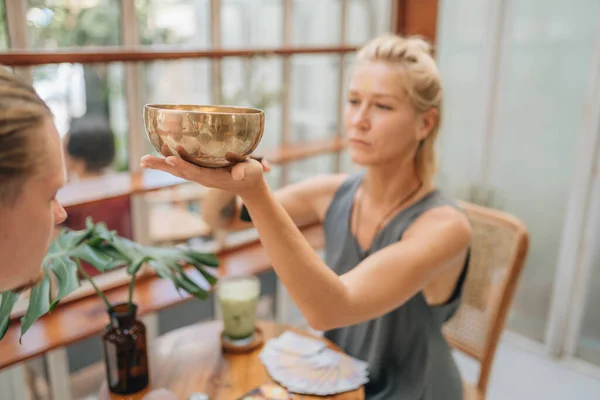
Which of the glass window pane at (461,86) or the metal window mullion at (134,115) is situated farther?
the glass window pane at (461,86)

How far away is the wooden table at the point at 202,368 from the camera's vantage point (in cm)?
117

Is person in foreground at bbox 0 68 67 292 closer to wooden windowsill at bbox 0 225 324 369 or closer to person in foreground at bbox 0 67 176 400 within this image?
person in foreground at bbox 0 67 176 400

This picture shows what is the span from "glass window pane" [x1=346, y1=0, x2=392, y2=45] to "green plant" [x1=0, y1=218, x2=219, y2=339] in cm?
154

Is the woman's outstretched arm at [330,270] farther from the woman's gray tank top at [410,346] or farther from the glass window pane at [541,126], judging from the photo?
the glass window pane at [541,126]

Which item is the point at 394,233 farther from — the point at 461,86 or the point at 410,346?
the point at 461,86

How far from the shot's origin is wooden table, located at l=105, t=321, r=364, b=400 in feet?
3.83

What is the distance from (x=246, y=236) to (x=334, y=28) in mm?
1032

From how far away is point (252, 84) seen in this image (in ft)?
6.40

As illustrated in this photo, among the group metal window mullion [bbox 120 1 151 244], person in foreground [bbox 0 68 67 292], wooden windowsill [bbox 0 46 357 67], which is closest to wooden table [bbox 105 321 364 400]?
metal window mullion [bbox 120 1 151 244]

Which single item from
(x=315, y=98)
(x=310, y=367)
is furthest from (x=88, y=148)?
(x=315, y=98)

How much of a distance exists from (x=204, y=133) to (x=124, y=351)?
2.09 ft

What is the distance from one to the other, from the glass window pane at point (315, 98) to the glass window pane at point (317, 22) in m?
0.09

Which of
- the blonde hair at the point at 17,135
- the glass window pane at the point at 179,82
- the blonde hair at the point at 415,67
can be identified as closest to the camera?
the blonde hair at the point at 17,135

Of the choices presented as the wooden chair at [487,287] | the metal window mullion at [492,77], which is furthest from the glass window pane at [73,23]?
the metal window mullion at [492,77]
